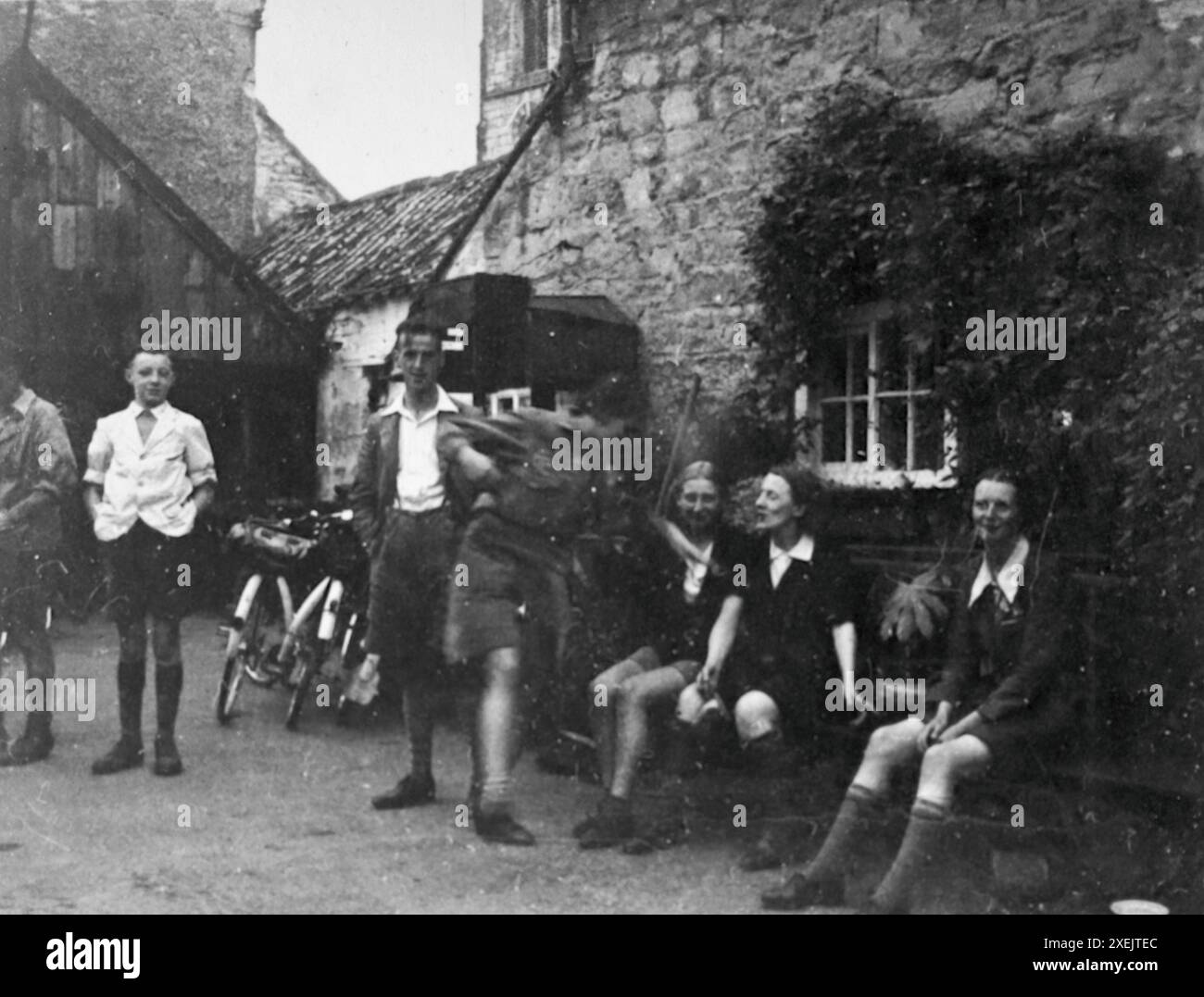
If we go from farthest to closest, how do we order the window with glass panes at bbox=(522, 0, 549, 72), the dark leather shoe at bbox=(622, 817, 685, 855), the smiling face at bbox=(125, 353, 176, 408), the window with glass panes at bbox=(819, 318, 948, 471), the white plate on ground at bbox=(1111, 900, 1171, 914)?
the window with glass panes at bbox=(522, 0, 549, 72), the smiling face at bbox=(125, 353, 176, 408), the window with glass panes at bbox=(819, 318, 948, 471), the dark leather shoe at bbox=(622, 817, 685, 855), the white plate on ground at bbox=(1111, 900, 1171, 914)

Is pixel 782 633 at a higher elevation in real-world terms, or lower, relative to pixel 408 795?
higher

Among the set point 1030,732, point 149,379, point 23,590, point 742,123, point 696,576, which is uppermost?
point 742,123

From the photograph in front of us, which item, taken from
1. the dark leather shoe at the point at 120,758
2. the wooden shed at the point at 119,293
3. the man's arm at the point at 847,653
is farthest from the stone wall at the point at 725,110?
the dark leather shoe at the point at 120,758

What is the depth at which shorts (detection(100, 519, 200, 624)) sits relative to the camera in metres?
5.55

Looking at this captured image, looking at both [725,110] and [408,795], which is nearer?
[408,795]

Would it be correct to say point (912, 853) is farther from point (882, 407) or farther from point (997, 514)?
point (882, 407)

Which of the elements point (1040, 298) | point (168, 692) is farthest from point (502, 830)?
point (1040, 298)

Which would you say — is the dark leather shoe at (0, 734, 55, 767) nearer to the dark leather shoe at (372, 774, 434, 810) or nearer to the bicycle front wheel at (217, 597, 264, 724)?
the bicycle front wheel at (217, 597, 264, 724)

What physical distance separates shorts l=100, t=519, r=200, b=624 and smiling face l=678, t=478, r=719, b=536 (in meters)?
2.13

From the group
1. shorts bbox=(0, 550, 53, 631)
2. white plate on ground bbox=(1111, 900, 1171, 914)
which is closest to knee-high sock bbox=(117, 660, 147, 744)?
shorts bbox=(0, 550, 53, 631)

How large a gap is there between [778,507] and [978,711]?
3.47 feet

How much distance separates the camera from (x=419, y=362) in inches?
205
